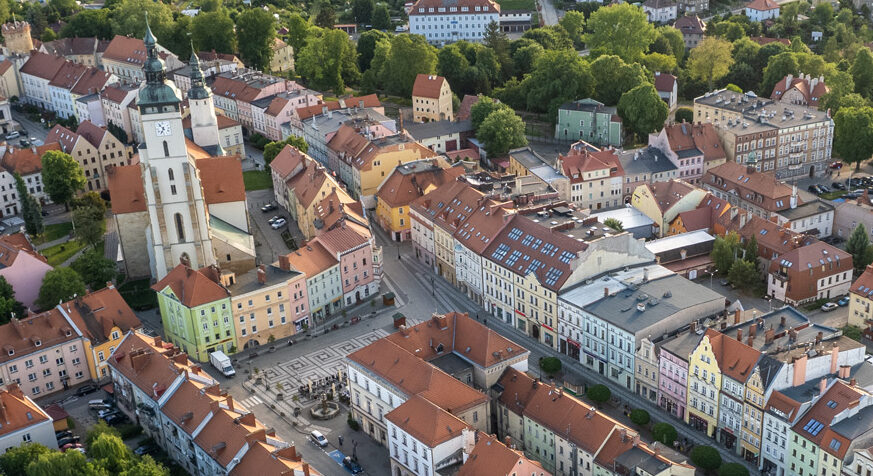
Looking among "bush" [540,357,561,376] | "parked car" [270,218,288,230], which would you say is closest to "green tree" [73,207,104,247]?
"parked car" [270,218,288,230]

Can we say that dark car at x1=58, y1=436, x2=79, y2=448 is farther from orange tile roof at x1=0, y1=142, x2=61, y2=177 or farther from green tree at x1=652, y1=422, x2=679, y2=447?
orange tile roof at x1=0, y1=142, x2=61, y2=177

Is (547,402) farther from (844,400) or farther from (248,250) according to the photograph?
(248,250)

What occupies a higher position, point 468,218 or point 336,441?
point 468,218

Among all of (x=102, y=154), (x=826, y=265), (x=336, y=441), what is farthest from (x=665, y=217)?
(x=102, y=154)

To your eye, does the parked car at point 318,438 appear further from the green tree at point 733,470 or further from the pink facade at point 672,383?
the green tree at point 733,470

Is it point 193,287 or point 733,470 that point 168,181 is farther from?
point 733,470

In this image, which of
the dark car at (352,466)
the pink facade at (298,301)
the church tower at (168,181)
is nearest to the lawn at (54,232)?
the church tower at (168,181)

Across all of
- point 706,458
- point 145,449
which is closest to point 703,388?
point 706,458

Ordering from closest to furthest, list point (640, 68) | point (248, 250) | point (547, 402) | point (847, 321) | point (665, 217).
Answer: point (547, 402) < point (847, 321) < point (248, 250) < point (665, 217) < point (640, 68)

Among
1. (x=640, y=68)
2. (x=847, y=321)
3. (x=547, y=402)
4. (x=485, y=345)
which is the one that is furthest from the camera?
(x=640, y=68)
